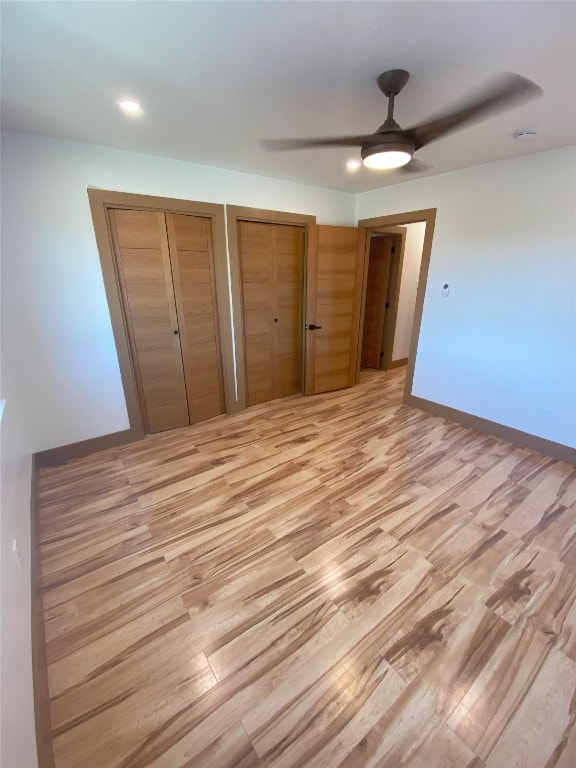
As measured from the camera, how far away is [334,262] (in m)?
3.72

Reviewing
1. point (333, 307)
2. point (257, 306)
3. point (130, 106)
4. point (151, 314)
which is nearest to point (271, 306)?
point (257, 306)

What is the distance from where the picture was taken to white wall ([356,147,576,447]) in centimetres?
245

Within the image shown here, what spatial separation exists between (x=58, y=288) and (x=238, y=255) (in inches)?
63.2

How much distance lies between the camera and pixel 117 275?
8.51 feet

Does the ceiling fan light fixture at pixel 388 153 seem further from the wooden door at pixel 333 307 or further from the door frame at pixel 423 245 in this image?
the wooden door at pixel 333 307

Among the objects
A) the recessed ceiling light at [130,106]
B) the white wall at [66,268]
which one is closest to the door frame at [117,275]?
the white wall at [66,268]

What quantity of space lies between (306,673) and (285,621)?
8.6 inches

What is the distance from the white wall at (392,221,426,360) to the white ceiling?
2442mm

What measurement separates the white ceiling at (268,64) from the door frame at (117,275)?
40 cm

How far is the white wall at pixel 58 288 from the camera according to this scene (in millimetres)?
2121

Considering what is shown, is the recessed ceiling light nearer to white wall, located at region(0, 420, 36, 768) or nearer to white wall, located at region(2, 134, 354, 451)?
white wall, located at region(2, 134, 354, 451)

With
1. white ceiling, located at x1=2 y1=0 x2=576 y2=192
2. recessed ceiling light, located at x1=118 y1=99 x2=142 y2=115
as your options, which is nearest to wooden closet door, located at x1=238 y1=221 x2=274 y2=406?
white ceiling, located at x1=2 y1=0 x2=576 y2=192

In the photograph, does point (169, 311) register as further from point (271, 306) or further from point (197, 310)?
point (271, 306)

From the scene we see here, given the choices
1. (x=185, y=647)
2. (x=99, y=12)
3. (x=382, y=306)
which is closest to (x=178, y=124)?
(x=99, y=12)
